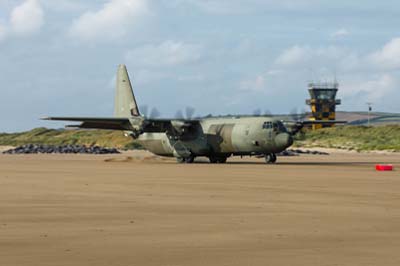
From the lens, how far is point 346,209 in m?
19.3

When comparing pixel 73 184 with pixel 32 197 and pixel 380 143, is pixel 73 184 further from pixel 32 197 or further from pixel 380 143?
pixel 380 143

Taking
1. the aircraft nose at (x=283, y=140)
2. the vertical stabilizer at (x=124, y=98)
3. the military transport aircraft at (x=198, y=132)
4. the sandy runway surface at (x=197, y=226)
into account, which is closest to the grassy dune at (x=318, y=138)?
the vertical stabilizer at (x=124, y=98)

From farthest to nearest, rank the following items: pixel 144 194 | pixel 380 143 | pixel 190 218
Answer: pixel 380 143 → pixel 144 194 → pixel 190 218

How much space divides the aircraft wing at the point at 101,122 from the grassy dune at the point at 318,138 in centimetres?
4476

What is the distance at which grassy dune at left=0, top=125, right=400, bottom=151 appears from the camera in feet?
368

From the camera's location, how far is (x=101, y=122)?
191 ft

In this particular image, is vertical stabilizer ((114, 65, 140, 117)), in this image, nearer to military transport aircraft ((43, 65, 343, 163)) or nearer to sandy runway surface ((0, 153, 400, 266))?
military transport aircraft ((43, 65, 343, 163))

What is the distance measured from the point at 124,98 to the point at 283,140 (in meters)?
15.8

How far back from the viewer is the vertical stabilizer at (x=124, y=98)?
62.3 m

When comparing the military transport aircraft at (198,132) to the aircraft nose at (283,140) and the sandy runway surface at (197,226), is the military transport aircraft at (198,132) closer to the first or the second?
the aircraft nose at (283,140)

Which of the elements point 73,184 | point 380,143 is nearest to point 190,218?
point 73,184

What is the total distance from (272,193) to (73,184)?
7289 mm

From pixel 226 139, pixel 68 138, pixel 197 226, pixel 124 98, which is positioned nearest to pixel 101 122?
pixel 124 98

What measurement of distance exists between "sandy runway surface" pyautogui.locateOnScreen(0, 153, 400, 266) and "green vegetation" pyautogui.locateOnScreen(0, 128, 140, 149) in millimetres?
94509
